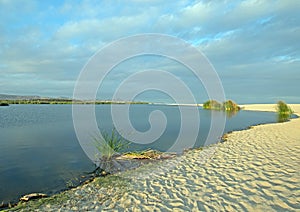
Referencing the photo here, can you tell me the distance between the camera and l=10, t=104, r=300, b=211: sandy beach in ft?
14.1

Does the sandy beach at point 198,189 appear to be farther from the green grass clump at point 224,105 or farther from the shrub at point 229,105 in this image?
the green grass clump at point 224,105

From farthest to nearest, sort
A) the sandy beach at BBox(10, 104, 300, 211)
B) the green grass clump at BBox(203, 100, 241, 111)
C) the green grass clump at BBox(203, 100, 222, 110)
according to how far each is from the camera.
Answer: the green grass clump at BBox(203, 100, 222, 110) → the green grass clump at BBox(203, 100, 241, 111) → the sandy beach at BBox(10, 104, 300, 211)

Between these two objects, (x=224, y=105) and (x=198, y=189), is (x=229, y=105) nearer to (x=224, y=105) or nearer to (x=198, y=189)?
(x=224, y=105)

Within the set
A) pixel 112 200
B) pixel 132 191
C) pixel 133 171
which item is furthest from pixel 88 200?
pixel 133 171

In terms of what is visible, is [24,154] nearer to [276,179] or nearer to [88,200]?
[88,200]

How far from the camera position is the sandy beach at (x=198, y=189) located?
4.31 meters

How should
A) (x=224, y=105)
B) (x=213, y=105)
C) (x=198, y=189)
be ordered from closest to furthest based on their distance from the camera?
1. (x=198, y=189)
2. (x=224, y=105)
3. (x=213, y=105)

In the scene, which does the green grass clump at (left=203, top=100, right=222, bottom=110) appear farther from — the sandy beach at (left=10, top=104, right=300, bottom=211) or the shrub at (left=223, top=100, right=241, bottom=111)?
the sandy beach at (left=10, top=104, right=300, bottom=211)

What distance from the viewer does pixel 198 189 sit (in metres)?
5.07

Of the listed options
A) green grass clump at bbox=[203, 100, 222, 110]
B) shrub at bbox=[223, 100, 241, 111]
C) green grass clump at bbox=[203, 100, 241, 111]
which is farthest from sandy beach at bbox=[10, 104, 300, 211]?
green grass clump at bbox=[203, 100, 222, 110]

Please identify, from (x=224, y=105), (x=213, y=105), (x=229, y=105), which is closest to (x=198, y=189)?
(x=224, y=105)

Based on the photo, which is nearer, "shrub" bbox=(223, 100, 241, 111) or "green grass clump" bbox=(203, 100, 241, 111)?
"shrub" bbox=(223, 100, 241, 111)

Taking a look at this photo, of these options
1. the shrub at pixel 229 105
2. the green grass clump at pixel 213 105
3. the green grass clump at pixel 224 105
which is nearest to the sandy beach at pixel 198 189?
the shrub at pixel 229 105

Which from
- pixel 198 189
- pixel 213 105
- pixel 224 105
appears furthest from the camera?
pixel 213 105
